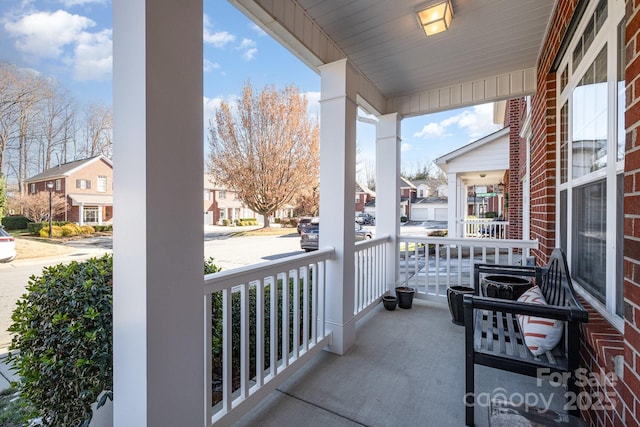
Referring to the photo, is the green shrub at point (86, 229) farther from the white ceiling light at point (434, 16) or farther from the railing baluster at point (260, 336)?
the white ceiling light at point (434, 16)

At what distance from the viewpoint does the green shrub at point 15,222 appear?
3.87 ft

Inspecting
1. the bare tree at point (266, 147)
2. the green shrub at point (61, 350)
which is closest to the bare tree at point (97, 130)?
the green shrub at point (61, 350)

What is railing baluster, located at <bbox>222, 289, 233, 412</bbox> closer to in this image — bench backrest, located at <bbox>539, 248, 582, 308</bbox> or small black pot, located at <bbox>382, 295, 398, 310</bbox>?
bench backrest, located at <bbox>539, 248, 582, 308</bbox>

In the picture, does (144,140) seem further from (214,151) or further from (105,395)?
(214,151)

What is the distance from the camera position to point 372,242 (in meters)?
3.60

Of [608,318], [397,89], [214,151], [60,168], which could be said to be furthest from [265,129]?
[608,318]

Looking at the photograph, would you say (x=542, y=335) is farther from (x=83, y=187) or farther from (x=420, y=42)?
(x=83, y=187)

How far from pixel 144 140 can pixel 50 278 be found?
99 cm

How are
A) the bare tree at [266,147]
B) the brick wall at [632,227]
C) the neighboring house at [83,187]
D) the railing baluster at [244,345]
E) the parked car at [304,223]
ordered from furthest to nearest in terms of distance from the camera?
the bare tree at [266,147] → the parked car at [304,223] → the railing baluster at [244,345] → the neighboring house at [83,187] → the brick wall at [632,227]

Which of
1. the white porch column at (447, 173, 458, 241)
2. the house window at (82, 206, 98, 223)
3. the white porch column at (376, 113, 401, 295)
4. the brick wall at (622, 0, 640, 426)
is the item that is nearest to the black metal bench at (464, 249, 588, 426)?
the brick wall at (622, 0, 640, 426)

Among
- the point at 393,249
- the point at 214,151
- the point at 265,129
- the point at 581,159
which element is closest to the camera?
the point at 581,159

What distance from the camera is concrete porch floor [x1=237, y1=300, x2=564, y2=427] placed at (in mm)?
1847

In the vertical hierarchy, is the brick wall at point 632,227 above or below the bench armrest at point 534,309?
above

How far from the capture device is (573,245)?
219 cm
